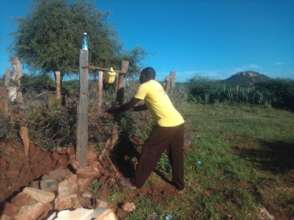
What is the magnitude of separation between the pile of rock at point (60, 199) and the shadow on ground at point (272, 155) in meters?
3.01

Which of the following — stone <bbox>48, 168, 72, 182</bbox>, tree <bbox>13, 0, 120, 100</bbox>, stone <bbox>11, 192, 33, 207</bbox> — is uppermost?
tree <bbox>13, 0, 120, 100</bbox>

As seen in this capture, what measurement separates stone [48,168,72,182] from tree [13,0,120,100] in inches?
370

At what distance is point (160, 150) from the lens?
3539 mm

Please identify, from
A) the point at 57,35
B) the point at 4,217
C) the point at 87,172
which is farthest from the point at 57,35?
the point at 4,217

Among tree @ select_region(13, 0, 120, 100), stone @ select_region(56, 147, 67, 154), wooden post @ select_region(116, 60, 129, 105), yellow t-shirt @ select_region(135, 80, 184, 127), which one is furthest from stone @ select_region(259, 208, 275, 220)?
tree @ select_region(13, 0, 120, 100)

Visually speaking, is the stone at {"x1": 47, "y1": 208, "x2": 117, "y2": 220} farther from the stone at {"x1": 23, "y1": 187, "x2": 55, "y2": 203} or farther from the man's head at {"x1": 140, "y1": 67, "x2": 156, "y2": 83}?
the man's head at {"x1": 140, "y1": 67, "x2": 156, "y2": 83}

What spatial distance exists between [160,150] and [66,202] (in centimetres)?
128

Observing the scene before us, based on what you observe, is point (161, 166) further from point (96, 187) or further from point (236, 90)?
point (236, 90)

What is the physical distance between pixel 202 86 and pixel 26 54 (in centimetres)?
1305

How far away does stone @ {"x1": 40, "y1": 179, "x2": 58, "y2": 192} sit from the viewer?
3299 millimetres

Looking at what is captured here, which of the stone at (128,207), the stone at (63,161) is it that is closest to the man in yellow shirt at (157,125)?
the stone at (128,207)

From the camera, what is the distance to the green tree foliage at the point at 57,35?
40.4 feet

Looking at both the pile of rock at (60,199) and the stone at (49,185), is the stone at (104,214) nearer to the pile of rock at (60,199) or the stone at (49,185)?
the pile of rock at (60,199)

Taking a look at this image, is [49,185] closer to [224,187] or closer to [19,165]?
[19,165]
